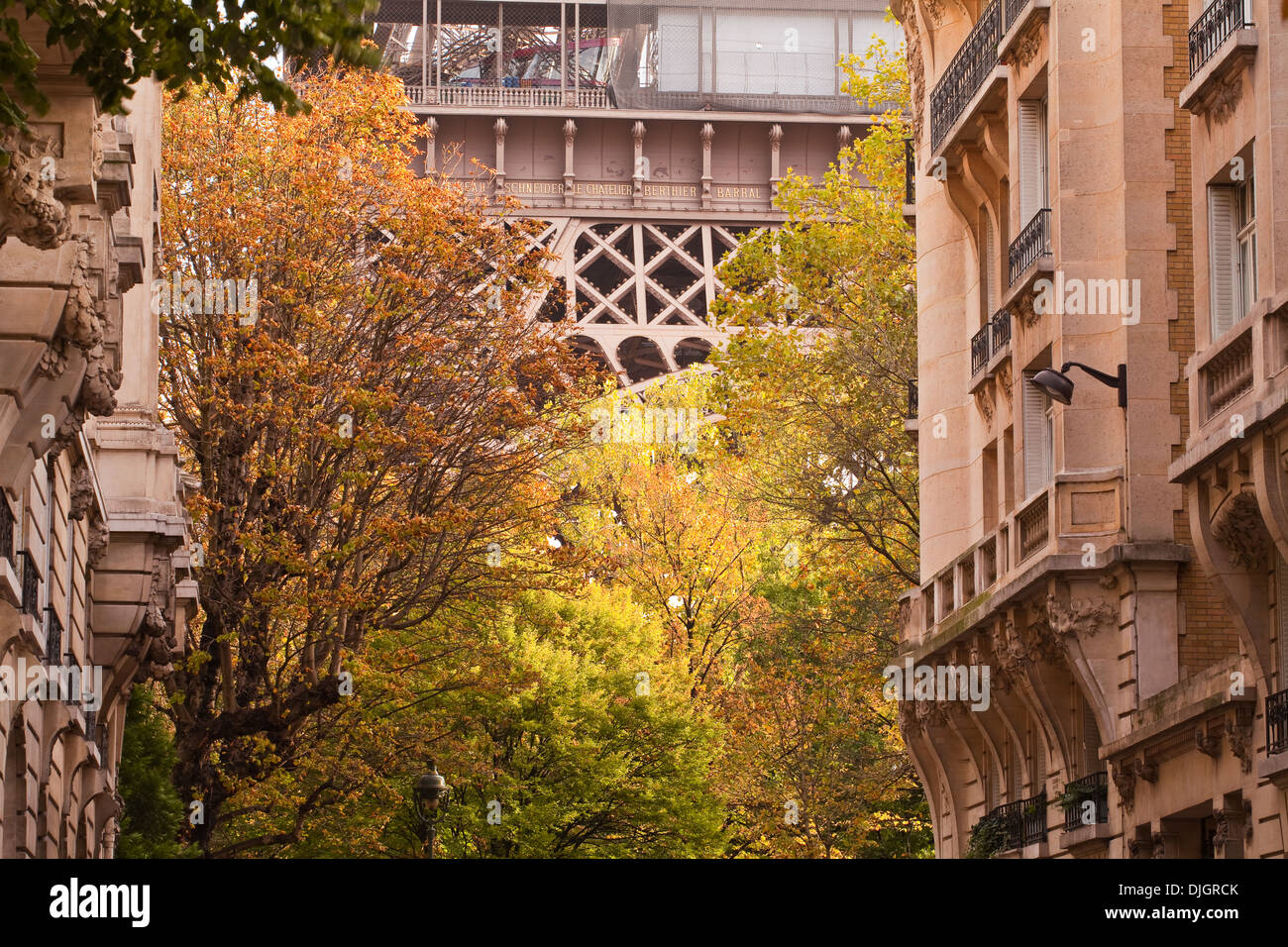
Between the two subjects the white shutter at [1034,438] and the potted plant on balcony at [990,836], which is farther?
the potted plant on balcony at [990,836]

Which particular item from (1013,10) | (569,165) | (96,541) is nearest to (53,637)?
(96,541)

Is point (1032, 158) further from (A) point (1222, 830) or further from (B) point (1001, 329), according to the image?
(A) point (1222, 830)

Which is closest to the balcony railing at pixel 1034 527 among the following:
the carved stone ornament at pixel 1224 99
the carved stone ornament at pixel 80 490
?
the carved stone ornament at pixel 1224 99

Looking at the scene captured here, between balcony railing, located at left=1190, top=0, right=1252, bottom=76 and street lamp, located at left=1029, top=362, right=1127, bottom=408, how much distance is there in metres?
3.62

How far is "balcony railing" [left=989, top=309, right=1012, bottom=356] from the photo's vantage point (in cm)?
3105

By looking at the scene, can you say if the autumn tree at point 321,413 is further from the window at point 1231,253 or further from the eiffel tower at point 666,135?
the eiffel tower at point 666,135

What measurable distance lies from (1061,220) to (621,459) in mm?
41204

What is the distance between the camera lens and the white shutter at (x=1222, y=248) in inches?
914

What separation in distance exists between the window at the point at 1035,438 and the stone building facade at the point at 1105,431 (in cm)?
4

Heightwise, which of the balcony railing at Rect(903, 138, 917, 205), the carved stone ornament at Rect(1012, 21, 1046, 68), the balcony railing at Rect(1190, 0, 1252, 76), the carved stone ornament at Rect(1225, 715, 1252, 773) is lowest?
the carved stone ornament at Rect(1225, 715, 1252, 773)

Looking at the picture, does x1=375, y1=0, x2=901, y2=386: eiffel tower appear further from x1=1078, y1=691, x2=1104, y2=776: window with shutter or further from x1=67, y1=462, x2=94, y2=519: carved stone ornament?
x1=67, y1=462, x2=94, y2=519: carved stone ornament

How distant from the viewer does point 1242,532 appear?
71.3ft

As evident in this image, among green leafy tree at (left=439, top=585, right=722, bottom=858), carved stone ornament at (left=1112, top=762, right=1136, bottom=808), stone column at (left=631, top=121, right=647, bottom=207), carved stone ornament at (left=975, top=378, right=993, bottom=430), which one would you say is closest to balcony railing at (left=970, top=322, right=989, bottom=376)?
carved stone ornament at (left=975, top=378, right=993, bottom=430)

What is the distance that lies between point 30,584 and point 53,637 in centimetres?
270
